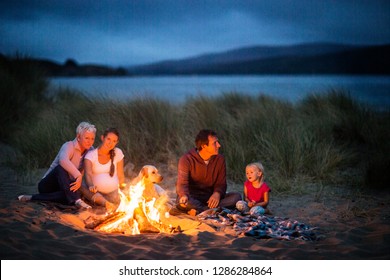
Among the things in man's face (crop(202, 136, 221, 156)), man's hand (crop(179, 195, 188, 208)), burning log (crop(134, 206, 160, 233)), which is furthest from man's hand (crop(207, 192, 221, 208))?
burning log (crop(134, 206, 160, 233))

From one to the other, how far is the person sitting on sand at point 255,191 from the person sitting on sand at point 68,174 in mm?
2015

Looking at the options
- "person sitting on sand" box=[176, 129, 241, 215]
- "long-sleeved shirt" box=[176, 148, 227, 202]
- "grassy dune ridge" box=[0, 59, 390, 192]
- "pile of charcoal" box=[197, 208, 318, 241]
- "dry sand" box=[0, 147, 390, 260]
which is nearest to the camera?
"dry sand" box=[0, 147, 390, 260]

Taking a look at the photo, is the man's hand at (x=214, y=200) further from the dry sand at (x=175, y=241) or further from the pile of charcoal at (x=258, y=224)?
the dry sand at (x=175, y=241)

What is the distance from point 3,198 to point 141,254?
105 inches

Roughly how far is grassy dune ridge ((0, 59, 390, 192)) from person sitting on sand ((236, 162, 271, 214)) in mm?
1361

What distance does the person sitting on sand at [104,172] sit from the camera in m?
6.71

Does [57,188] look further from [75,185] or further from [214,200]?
[214,200]

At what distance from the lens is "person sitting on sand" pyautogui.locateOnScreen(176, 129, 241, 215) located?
668 centimetres

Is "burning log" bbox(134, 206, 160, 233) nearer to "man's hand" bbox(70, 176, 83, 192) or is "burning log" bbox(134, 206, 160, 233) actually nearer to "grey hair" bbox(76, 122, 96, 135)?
"man's hand" bbox(70, 176, 83, 192)

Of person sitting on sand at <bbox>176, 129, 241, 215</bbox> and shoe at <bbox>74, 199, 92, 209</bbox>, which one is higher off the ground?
person sitting on sand at <bbox>176, 129, 241, 215</bbox>

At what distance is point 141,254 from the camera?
5.27 metres

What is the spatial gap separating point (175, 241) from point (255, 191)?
5.42ft

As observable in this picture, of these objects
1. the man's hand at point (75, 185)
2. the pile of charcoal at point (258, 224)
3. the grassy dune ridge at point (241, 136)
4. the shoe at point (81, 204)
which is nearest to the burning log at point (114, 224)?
the shoe at point (81, 204)

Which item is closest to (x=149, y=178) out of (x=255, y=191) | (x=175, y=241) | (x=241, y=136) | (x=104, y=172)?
(x=104, y=172)
